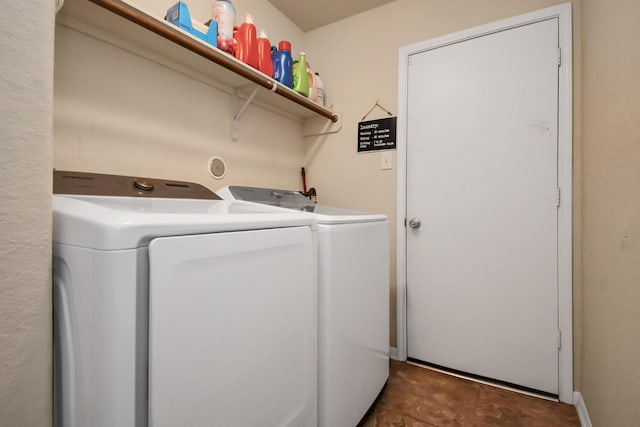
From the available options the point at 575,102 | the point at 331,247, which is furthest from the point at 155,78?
the point at 575,102

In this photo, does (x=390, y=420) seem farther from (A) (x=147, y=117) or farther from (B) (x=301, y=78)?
(B) (x=301, y=78)

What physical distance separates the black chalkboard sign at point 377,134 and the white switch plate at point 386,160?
4 cm

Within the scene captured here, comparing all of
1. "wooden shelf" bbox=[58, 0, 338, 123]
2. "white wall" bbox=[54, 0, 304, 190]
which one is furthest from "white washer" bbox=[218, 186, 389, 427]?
"wooden shelf" bbox=[58, 0, 338, 123]

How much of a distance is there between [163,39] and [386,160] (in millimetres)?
1506

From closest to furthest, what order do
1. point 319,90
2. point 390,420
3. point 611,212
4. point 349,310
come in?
point 611,212 < point 349,310 < point 390,420 < point 319,90

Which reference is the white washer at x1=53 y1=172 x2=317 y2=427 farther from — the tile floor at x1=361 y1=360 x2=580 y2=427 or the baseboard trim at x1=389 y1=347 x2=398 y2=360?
the baseboard trim at x1=389 y1=347 x2=398 y2=360

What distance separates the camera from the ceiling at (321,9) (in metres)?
2.13

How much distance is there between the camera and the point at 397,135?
2.08m

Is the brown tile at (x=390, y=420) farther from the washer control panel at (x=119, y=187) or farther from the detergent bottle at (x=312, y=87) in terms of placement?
the detergent bottle at (x=312, y=87)

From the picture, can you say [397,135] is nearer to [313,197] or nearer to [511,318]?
[313,197]

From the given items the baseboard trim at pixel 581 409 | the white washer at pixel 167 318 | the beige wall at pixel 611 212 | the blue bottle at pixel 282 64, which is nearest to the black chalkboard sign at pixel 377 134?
the blue bottle at pixel 282 64

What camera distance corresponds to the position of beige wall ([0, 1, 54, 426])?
52 centimetres

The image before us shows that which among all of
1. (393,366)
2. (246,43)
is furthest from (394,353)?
(246,43)

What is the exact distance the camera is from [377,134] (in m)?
2.16
